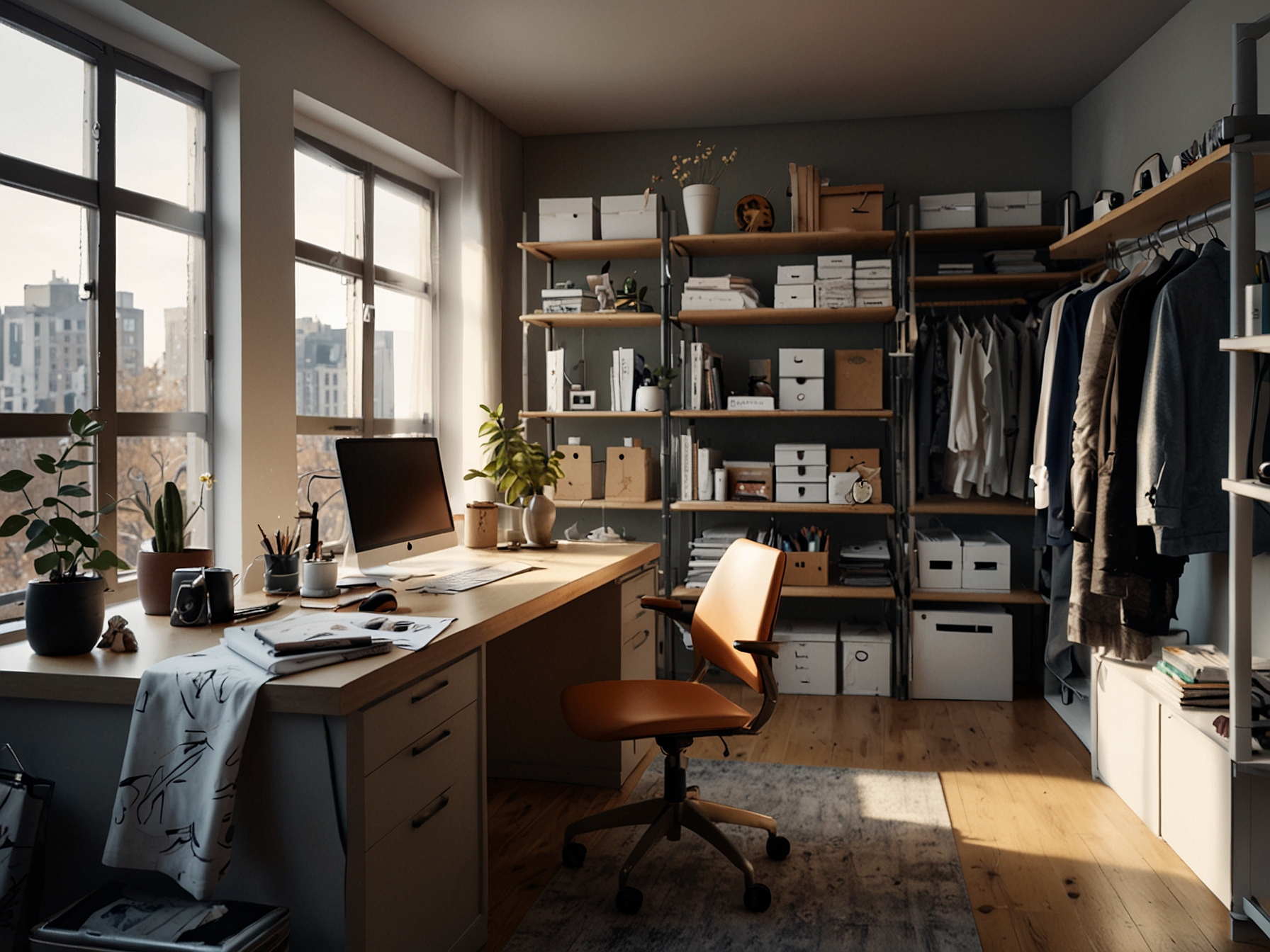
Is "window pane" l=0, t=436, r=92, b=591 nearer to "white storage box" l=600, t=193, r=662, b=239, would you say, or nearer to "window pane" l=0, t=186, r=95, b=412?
"window pane" l=0, t=186, r=95, b=412

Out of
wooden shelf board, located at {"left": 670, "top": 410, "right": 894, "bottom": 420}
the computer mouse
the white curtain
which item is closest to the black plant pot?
the computer mouse

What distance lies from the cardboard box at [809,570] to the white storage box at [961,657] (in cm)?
45

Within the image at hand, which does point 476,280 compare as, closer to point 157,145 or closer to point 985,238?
point 157,145

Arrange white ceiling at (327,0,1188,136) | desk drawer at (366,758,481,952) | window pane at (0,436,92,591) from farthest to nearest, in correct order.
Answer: white ceiling at (327,0,1188,136), window pane at (0,436,92,591), desk drawer at (366,758,481,952)

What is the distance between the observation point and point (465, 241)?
15.5ft

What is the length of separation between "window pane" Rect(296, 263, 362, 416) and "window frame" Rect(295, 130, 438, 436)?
0.09 feet

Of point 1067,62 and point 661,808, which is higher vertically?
point 1067,62

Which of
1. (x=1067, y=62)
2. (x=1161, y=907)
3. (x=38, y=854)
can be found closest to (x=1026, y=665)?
(x=1161, y=907)

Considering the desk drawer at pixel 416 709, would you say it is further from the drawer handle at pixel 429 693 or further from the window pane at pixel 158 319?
the window pane at pixel 158 319

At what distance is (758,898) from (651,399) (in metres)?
2.66

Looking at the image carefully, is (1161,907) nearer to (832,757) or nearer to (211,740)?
(832,757)

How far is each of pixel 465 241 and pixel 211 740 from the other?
3.50 m

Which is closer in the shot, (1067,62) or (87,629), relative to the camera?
(87,629)

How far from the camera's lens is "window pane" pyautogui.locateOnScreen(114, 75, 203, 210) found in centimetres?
290
